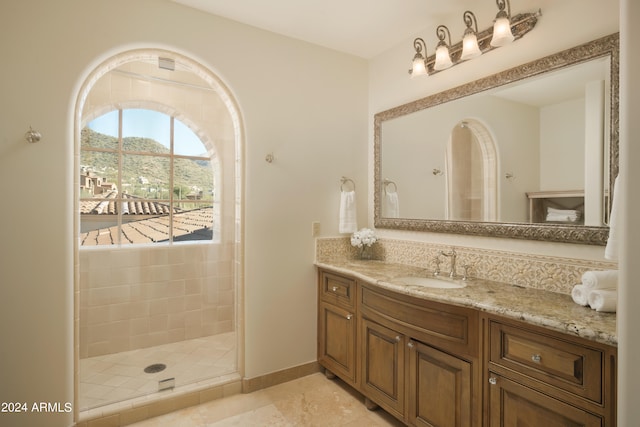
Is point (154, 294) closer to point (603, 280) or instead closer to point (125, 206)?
point (125, 206)

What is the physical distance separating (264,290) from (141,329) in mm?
1208

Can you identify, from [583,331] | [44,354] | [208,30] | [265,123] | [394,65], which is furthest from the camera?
[394,65]

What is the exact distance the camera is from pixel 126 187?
2764mm

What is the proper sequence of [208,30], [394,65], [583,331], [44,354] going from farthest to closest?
1. [394,65]
2. [208,30]
3. [44,354]
4. [583,331]

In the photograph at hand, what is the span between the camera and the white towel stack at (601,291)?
1346 mm

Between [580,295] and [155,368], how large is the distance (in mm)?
2755

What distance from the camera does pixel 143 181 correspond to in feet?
9.33

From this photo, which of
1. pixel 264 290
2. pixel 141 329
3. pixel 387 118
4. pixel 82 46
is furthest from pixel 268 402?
pixel 82 46

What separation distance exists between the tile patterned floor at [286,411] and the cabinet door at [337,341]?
0.17 m

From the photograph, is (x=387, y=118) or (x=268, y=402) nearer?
(x=268, y=402)

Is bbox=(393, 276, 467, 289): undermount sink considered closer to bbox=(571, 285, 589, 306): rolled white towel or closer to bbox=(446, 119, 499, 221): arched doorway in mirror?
bbox=(446, 119, 499, 221): arched doorway in mirror

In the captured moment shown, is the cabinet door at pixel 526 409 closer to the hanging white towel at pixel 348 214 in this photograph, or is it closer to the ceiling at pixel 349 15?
the hanging white towel at pixel 348 214

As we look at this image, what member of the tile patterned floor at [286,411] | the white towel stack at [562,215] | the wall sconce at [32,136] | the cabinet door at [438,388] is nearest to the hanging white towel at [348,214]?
the cabinet door at [438,388]

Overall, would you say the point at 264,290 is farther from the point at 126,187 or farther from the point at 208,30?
the point at 208,30
